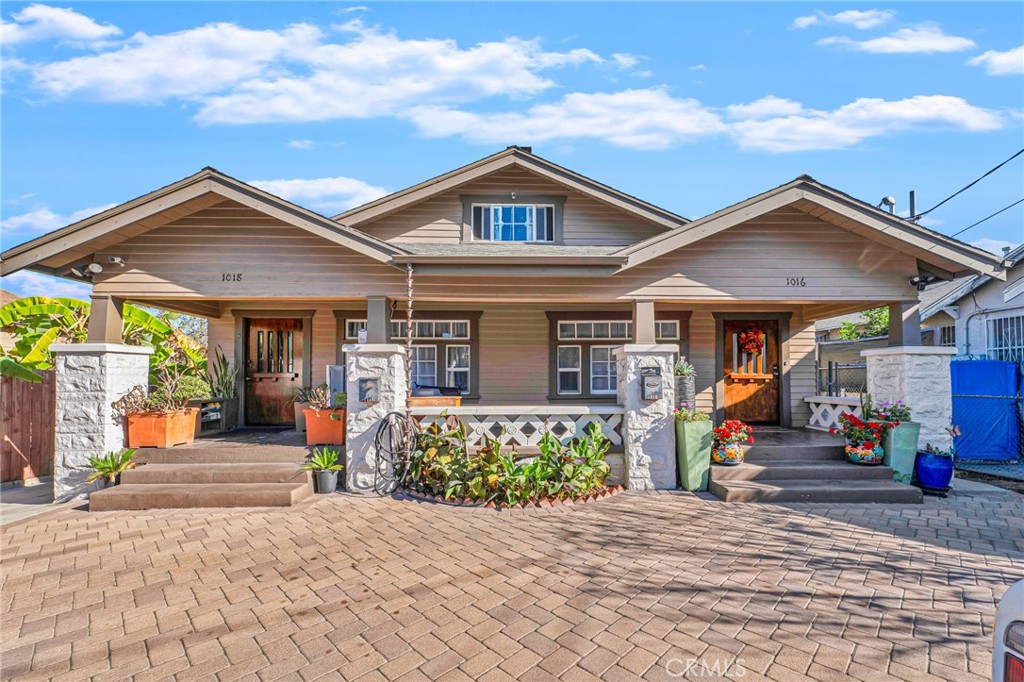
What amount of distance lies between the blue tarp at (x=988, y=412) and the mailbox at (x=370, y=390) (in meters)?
11.3

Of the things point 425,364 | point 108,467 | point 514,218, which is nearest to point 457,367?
point 425,364

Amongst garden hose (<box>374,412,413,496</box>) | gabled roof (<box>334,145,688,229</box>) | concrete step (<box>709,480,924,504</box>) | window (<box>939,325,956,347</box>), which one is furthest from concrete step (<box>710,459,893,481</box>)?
window (<box>939,325,956,347</box>)

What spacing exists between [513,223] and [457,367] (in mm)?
3073

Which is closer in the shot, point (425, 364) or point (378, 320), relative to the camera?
point (378, 320)

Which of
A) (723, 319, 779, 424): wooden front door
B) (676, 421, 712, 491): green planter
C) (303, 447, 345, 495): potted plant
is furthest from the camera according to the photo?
(723, 319, 779, 424): wooden front door

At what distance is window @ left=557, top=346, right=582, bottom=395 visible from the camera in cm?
1027

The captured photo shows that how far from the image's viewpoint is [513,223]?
32.6ft

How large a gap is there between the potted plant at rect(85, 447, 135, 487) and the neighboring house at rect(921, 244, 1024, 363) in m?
16.7

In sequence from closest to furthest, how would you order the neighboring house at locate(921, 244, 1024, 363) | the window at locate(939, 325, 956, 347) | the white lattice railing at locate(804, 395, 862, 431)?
the white lattice railing at locate(804, 395, 862, 431)
the neighboring house at locate(921, 244, 1024, 363)
the window at locate(939, 325, 956, 347)

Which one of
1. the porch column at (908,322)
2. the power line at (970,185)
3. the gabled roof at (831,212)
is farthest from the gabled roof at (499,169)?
the power line at (970,185)

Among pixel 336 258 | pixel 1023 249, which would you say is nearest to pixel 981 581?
pixel 336 258

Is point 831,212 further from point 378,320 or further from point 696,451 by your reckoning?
point 378,320

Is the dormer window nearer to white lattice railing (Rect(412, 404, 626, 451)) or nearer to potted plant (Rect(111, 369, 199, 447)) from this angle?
white lattice railing (Rect(412, 404, 626, 451))

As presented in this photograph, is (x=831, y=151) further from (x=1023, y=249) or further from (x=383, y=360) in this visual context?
(x=383, y=360)
